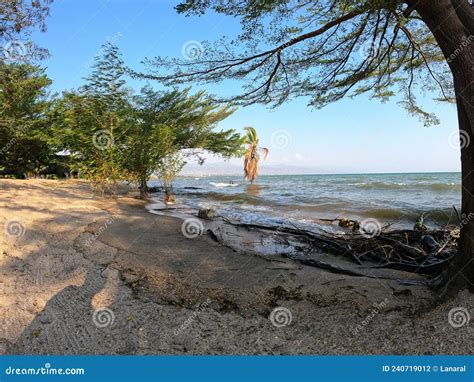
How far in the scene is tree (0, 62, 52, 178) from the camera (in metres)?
16.9

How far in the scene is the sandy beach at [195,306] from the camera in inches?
96.8

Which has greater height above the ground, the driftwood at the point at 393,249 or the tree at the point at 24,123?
the tree at the point at 24,123

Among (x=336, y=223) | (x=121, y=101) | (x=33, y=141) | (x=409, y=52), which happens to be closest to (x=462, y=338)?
(x=409, y=52)

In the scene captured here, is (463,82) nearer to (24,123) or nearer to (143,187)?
(143,187)

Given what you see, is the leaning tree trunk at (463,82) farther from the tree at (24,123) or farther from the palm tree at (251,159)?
the palm tree at (251,159)

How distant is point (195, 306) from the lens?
10.0 feet

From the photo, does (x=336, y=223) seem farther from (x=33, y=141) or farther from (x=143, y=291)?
(x=33, y=141)

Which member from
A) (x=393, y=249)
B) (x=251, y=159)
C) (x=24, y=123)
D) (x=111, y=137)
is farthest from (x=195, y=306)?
(x=251, y=159)

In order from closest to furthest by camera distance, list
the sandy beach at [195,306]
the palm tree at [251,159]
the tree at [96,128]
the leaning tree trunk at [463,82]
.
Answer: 1. the sandy beach at [195,306]
2. the leaning tree trunk at [463,82]
3. the tree at [96,128]
4. the palm tree at [251,159]

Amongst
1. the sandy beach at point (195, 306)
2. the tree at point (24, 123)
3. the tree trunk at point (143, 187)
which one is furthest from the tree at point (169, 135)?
the tree at point (24, 123)

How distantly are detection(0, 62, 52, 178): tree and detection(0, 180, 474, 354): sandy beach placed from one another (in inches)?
601

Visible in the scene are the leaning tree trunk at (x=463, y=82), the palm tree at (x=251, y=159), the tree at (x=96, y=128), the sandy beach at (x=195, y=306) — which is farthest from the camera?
the palm tree at (x=251, y=159)

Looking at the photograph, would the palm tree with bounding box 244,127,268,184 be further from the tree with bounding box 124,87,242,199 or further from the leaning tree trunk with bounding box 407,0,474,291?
the leaning tree trunk with bounding box 407,0,474,291

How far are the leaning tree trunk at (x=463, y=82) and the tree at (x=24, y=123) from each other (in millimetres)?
17807
